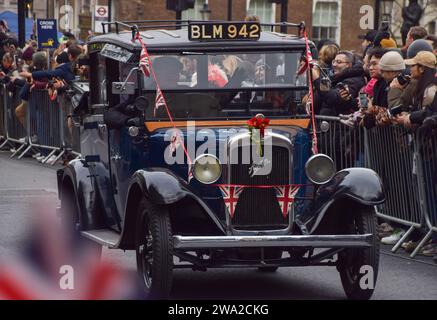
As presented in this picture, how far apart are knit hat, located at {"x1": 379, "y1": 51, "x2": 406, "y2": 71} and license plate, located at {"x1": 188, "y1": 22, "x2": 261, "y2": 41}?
3074 millimetres

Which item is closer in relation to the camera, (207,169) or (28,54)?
(207,169)

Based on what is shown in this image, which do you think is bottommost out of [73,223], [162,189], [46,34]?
[73,223]

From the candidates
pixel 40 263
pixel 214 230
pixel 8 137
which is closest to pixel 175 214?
pixel 214 230

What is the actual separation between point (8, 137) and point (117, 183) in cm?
1505

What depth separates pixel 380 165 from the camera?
1350 cm

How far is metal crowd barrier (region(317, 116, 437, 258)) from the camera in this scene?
12445mm

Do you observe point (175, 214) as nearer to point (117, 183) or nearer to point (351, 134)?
point (117, 183)

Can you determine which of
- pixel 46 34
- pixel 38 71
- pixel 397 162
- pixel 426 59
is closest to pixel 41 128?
pixel 38 71

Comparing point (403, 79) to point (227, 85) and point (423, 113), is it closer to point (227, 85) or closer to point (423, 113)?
point (423, 113)

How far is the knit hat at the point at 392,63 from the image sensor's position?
13.3 metres

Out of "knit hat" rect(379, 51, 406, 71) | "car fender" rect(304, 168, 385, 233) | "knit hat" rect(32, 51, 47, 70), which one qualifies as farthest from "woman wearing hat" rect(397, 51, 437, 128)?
"knit hat" rect(32, 51, 47, 70)

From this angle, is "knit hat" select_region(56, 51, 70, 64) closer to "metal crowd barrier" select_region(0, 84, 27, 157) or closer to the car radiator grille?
"metal crowd barrier" select_region(0, 84, 27, 157)

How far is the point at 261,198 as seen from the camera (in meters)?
9.74

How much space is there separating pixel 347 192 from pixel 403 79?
348cm
